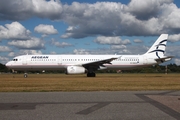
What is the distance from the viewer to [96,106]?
9.22 meters

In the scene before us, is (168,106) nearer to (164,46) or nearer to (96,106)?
(96,106)

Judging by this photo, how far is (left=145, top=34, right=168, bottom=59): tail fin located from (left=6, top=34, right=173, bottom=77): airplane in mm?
485

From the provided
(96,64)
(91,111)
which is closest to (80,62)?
(96,64)

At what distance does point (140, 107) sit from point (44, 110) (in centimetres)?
313

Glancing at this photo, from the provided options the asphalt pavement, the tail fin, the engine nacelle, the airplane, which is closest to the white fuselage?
the airplane

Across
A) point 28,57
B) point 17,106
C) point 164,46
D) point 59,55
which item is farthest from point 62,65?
point 17,106

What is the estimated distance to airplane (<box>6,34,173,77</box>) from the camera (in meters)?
38.6

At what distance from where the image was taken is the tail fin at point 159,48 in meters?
43.4

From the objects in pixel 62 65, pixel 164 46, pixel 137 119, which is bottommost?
pixel 137 119

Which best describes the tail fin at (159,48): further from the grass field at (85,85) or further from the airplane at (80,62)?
the grass field at (85,85)

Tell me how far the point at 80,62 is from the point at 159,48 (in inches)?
519

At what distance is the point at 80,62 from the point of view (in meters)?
40.3

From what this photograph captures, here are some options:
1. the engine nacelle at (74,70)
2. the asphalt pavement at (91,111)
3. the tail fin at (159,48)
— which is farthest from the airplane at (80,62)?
the asphalt pavement at (91,111)

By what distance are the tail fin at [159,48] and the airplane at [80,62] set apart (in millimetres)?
485
